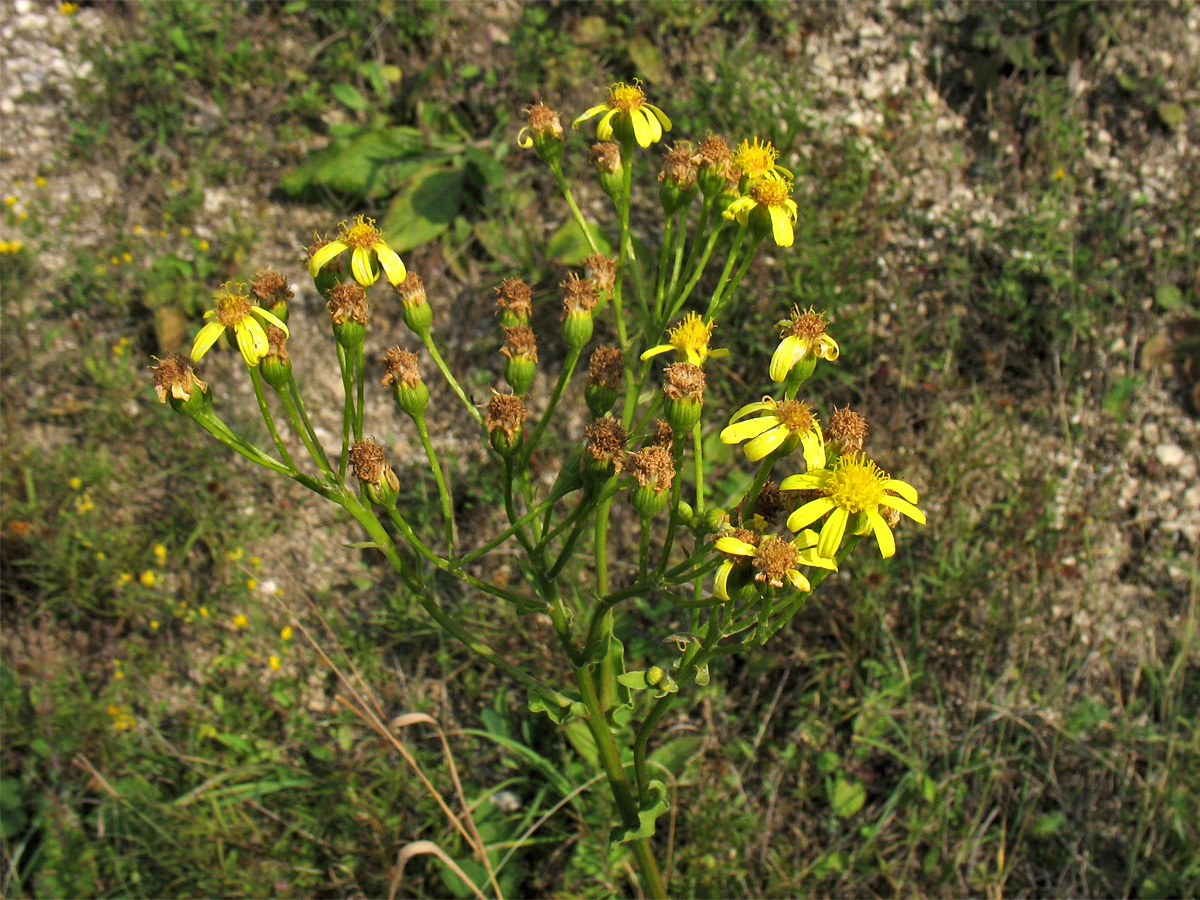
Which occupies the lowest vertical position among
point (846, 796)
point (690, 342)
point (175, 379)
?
point (846, 796)

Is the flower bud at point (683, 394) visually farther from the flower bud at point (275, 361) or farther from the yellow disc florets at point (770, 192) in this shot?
the flower bud at point (275, 361)

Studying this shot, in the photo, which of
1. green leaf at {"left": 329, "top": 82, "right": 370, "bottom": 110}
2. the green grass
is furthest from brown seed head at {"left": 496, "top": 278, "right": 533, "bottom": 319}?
green leaf at {"left": 329, "top": 82, "right": 370, "bottom": 110}

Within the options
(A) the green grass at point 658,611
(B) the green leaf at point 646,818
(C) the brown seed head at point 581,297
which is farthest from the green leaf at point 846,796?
(C) the brown seed head at point 581,297

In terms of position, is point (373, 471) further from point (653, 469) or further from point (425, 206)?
point (425, 206)

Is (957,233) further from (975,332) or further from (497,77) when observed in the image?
(497,77)

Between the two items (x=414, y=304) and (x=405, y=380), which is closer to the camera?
(x=405, y=380)

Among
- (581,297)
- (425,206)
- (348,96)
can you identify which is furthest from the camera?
(348,96)

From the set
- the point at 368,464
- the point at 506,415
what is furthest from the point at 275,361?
the point at 506,415
